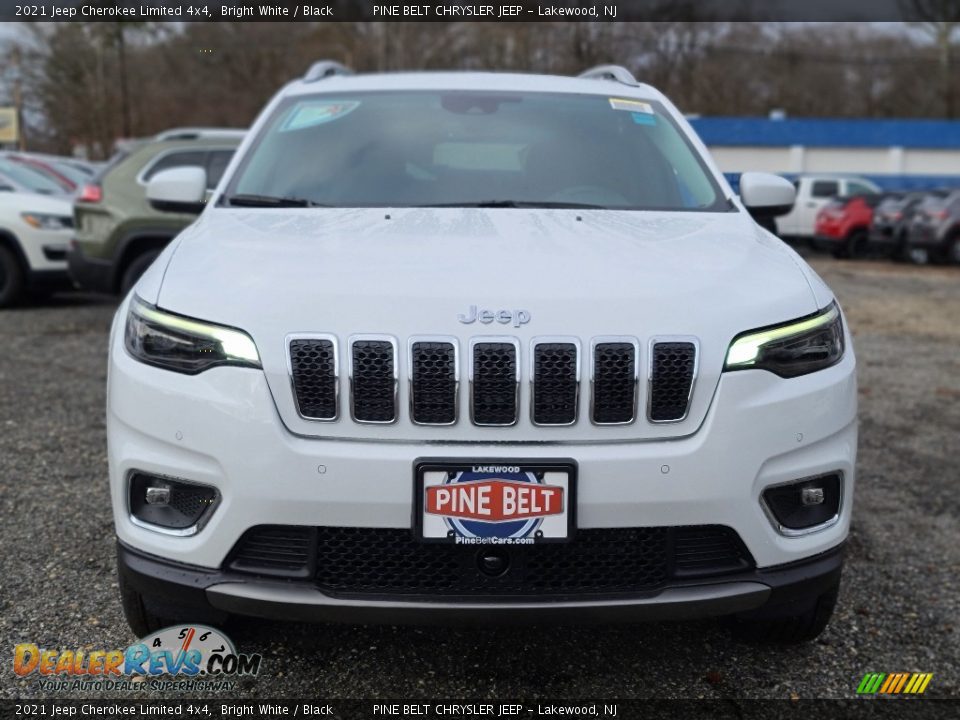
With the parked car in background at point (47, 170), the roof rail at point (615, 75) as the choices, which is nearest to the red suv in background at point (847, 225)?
the parked car in background at point (47, 170)

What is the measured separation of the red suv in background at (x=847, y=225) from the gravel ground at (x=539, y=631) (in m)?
15.0

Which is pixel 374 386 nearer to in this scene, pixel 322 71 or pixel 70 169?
pixel 322 71

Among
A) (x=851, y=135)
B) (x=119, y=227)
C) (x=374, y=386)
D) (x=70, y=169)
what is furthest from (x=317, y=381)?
(x=851, y=135)

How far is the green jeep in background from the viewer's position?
8.36m

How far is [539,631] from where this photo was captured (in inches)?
114

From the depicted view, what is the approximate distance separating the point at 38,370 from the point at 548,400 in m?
5.69

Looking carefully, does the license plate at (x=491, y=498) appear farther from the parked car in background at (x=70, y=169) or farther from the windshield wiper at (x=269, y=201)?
the parked car in background at (x=70, y=169)

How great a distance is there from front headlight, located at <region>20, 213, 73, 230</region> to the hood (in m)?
7.74

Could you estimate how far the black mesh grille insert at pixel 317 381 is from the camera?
2.17m

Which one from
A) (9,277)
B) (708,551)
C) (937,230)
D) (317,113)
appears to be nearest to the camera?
(708,551)

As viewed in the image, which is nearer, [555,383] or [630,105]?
[555,383]

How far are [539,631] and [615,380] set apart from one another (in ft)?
3.51

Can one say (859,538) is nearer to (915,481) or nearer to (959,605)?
(959,605)

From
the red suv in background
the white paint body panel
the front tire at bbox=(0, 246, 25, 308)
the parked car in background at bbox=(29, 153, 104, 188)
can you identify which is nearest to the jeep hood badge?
the white paint body panel
